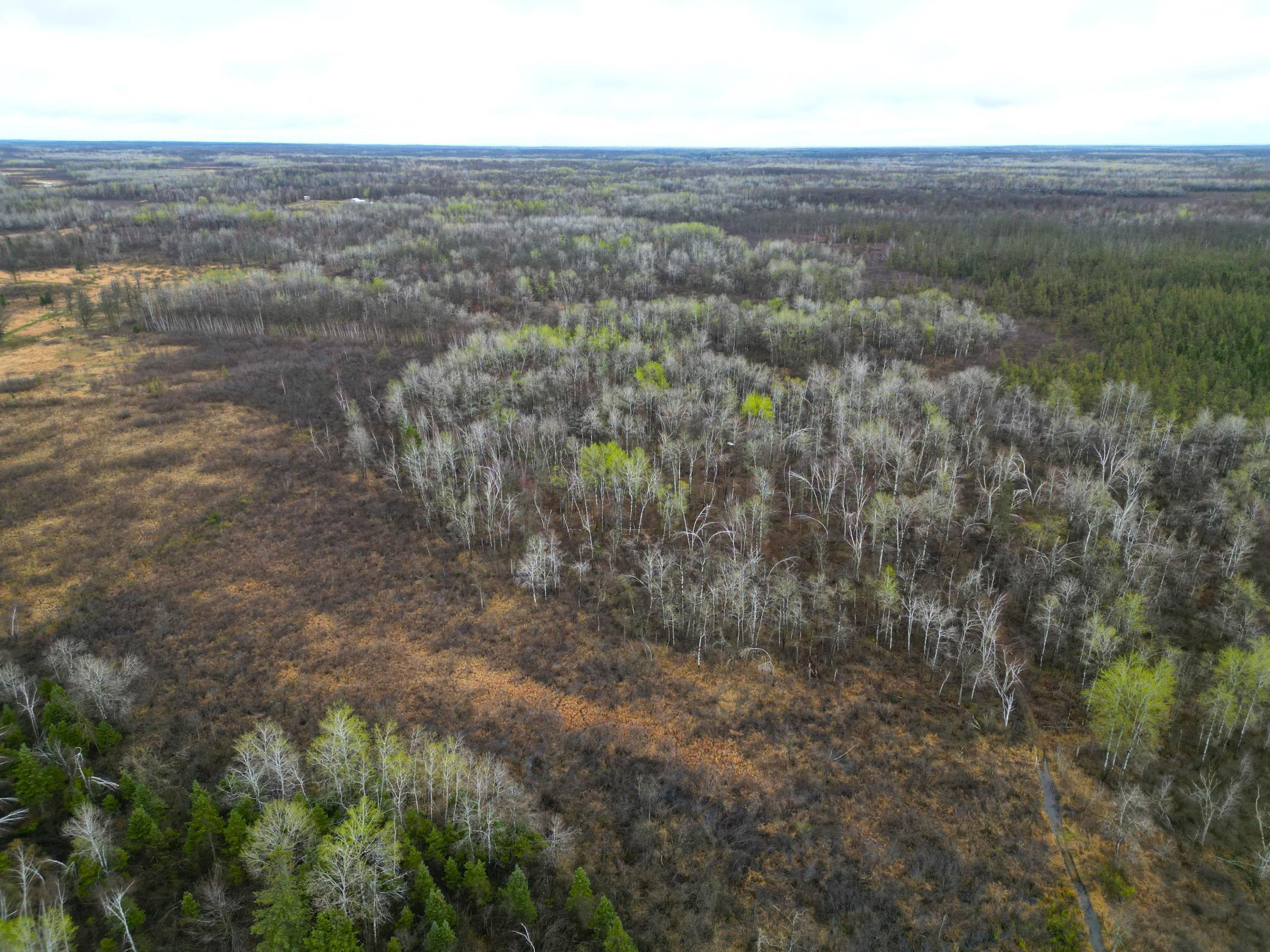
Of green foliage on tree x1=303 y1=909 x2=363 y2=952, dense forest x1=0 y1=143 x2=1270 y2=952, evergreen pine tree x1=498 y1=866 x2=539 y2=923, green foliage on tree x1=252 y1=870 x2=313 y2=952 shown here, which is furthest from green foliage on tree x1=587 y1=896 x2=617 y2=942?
green foliage on tree x1=252 y1=870 x2=313 y2=952

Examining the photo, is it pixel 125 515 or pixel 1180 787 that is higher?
pixel 125 515

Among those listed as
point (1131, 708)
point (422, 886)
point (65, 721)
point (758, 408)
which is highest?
point (758, 408)

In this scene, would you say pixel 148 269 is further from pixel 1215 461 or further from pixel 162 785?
pixel 1215 461

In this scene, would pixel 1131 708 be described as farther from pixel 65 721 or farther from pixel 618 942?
pixel 65 721

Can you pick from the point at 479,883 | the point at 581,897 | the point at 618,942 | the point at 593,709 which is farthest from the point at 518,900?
the point at 593,709

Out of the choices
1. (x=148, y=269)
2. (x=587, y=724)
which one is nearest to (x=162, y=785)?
(x=587, y=724)

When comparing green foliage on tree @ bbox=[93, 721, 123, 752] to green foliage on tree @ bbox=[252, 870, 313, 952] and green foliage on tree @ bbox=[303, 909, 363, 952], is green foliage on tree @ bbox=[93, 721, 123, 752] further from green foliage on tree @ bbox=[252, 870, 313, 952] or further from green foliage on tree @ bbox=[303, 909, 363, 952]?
green foliage on tree @ bbox=[303, 909, 363, 952]
